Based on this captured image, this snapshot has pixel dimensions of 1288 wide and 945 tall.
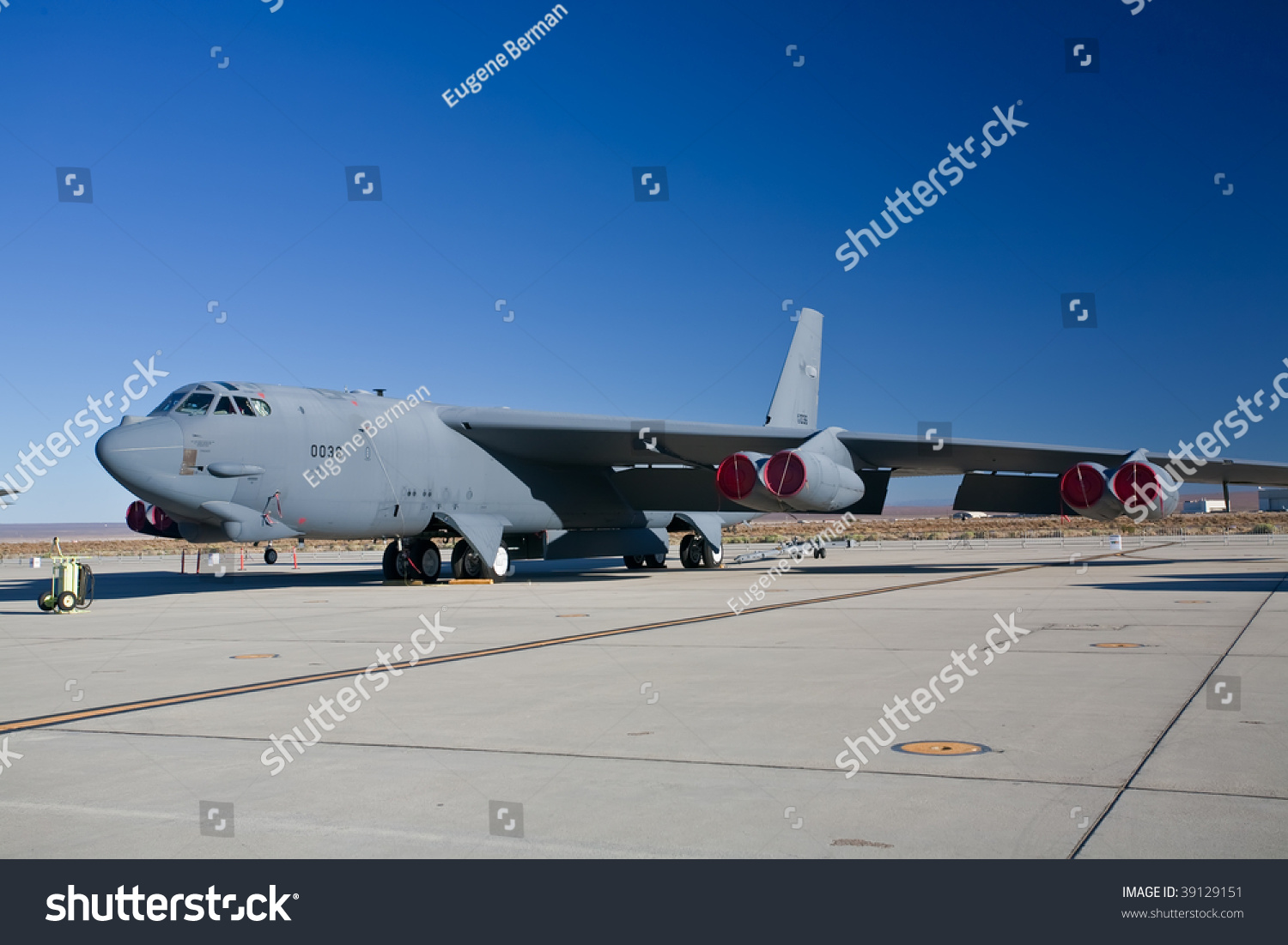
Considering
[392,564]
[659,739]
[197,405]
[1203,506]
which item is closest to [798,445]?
[392,564]

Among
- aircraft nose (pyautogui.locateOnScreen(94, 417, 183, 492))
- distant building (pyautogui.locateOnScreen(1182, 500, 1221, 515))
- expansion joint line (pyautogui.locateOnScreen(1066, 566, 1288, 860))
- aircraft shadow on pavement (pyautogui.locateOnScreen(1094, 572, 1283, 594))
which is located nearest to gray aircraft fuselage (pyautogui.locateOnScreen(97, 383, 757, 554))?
aircraft nose (pyautogui.locateOnScreen(94, 417, 183, 492))

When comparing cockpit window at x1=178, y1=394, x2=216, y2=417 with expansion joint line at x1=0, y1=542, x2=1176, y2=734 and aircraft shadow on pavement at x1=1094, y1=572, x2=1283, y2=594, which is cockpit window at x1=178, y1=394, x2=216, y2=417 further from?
aircraft shadow on pavement at x1=1094, y1=572, x2=1283, y2=594

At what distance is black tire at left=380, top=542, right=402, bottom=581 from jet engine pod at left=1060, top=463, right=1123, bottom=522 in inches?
572

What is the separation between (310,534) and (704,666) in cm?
1260

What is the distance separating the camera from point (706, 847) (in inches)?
162

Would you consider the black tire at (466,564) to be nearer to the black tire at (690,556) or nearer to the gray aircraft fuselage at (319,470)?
the gray aircraft fuselage at (319,470)

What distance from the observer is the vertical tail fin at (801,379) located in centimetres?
2959

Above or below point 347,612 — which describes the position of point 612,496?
above

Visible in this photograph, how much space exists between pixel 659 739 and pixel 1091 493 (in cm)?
1738

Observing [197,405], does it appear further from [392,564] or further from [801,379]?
[801,379]

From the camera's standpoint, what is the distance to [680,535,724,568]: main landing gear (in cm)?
3008

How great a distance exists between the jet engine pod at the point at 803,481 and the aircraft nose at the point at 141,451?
35.7 ft
